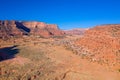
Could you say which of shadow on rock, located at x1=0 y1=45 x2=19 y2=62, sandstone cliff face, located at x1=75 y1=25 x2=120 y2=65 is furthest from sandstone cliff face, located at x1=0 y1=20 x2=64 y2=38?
sandstone cliff face, located at x1=75 y1=25 x2=120 y2=65

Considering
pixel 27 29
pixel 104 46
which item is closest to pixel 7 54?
pixel 104 46

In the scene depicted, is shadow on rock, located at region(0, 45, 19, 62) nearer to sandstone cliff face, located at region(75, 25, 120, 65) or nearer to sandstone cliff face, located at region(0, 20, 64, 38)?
sandstone cliff face, located at region(75, 25, 120, 65)

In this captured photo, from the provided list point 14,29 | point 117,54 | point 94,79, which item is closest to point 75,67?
point 94,79

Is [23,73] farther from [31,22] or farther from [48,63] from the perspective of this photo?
[31,22]

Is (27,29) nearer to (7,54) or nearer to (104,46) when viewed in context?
(7,54)

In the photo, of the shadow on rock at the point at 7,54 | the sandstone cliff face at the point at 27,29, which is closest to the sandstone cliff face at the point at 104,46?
the shadow on rock at the point at 7,54

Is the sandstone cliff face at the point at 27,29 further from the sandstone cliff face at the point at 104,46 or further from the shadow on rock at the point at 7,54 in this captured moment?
the sandstone cliff face at the point at 104,46

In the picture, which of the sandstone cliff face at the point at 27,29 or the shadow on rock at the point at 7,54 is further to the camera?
the sandstone cliff face at the point at 27,29
